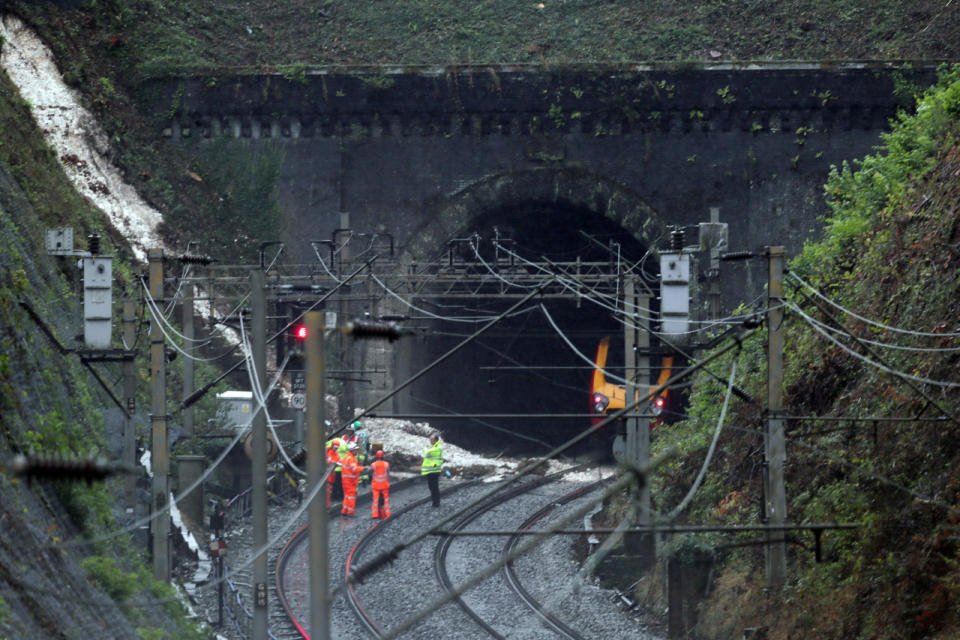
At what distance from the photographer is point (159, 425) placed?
1447 centimetres

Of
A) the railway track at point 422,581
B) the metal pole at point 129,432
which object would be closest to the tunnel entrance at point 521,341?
the railway track at point 422,581

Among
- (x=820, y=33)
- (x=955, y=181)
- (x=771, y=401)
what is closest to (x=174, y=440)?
(x=771, y=401)

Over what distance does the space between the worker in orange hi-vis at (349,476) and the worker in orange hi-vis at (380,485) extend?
0.35 meters

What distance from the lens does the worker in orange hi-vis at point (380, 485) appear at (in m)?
21.1

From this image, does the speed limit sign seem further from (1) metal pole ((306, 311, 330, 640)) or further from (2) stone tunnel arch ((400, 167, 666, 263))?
(1) metal pole ((306, 311, 330, 640))

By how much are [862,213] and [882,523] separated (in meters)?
8.68

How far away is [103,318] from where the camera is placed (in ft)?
48.6

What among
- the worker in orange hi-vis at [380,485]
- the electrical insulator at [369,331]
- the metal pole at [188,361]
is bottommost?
Result: the worker in orange hi-vis at [380,485]

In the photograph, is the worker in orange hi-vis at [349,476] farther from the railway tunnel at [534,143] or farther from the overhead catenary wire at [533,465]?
the overhead catenary wire at [533,465]

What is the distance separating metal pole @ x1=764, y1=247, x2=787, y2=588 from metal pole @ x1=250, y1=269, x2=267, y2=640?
536cm

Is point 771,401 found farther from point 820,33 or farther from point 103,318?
point 820,33

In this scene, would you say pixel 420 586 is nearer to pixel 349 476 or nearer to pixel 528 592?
pixel 528 592

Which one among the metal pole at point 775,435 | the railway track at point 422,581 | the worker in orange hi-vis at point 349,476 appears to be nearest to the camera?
the metal pole at point 775,435

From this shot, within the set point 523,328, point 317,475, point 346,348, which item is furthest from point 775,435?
point 523,328
